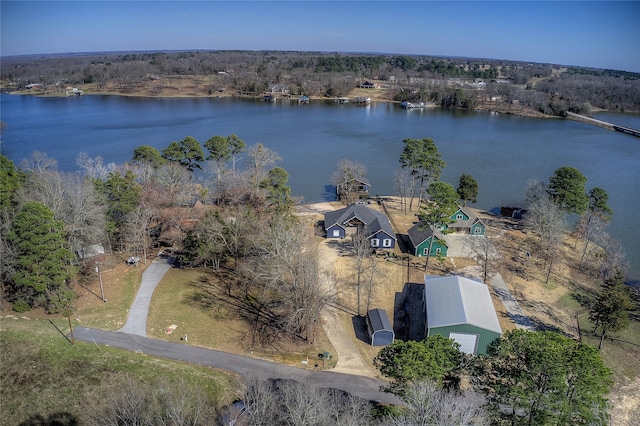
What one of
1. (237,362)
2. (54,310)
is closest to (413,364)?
(237,362)

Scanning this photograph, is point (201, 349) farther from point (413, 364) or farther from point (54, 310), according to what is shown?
point (413, 364)

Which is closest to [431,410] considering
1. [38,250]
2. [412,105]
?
[38,250]

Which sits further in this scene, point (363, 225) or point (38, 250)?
point (363, 225)

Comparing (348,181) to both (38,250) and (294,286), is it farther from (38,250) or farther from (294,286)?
(38,250)

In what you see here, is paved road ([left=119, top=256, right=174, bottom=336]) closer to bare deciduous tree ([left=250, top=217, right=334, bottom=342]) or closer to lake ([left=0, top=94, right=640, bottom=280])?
bare deciduous tree ([left=250, top=217, right=334, bottom=342])

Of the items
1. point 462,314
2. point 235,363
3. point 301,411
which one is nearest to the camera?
point 301,411

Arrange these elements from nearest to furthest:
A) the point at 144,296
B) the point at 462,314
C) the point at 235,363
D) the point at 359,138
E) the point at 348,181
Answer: the point at 235,363 < the point at 462,314 < the point at 144,296 < the point at 348,181 < the point at 359,138
